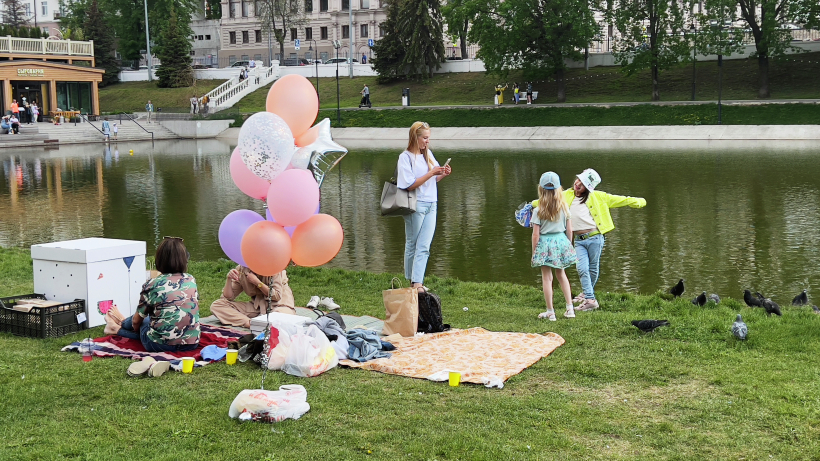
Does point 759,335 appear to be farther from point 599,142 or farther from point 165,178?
point 599,142

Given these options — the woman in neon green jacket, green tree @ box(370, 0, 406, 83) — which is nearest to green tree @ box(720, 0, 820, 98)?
green tree @ box(370, 0, 406, 83)

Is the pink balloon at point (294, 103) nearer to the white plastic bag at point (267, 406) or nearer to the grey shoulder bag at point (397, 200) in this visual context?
the grey shoulder bag at point (397, 200)

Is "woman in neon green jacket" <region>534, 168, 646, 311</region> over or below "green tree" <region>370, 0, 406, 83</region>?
below

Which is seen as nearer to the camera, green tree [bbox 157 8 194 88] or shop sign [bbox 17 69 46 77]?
shop sign [bbox 17 69 46 77]

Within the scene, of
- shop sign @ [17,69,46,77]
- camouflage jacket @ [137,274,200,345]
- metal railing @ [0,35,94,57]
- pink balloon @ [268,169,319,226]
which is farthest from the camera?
metal railing @ [0,35,94,57]

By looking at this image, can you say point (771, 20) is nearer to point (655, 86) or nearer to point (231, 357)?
point (655, 86)

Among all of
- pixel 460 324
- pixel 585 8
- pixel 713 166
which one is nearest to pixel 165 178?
pixel 713 166

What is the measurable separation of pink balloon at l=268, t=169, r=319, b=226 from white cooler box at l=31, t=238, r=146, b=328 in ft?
6.31

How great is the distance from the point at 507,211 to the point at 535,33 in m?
38.0

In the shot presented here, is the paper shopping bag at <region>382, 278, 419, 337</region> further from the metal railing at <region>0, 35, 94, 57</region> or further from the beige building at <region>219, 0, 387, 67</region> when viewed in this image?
the beige building at <region>219, 0, 387, 67</region>

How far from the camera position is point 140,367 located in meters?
6.89

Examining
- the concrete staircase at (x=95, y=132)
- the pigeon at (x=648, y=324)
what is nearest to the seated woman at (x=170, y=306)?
the pigeon at (x=648, y=324)

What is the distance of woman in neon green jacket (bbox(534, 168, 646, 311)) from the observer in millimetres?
9844

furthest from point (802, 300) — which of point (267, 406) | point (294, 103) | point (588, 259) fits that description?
point (267, 406)
